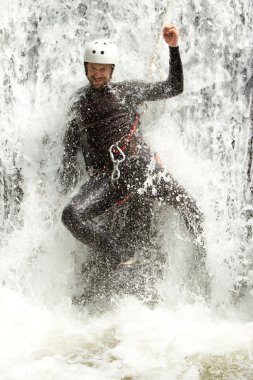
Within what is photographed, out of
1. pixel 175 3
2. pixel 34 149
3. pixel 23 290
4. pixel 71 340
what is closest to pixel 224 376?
pixel 71 340

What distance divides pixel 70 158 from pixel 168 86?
1.10 metres

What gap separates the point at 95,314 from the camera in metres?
4.74

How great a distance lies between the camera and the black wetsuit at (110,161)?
443cm

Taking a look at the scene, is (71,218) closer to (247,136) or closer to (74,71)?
(74,71)

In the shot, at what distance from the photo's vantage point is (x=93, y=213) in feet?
14.9

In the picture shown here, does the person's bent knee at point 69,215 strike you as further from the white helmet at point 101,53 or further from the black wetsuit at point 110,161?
the white helmet at point 101,53

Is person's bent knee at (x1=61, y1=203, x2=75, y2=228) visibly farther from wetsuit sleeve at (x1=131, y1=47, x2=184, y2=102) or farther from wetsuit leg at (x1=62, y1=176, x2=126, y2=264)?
wetsuit sleeve at (x1=131, y1=47, x2=184, y2=102)

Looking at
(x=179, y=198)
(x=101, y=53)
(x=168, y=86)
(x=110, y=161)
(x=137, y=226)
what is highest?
(x=101, y=53)

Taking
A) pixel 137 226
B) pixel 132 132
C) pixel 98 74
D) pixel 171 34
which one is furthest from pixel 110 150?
pixel 171 34

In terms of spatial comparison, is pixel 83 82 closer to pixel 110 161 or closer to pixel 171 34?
pixel 110 161

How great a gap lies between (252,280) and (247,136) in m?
1.38

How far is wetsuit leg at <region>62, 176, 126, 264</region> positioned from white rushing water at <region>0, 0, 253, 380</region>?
1.82ft

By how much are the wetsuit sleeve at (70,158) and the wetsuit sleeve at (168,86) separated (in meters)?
0.64

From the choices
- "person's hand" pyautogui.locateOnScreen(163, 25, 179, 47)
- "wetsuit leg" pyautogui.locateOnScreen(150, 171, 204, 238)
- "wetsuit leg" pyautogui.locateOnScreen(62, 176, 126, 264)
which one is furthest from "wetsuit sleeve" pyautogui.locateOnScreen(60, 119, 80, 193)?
"person's hand" pyautogui.locateOnScreen(163, 25, 179, 47)
